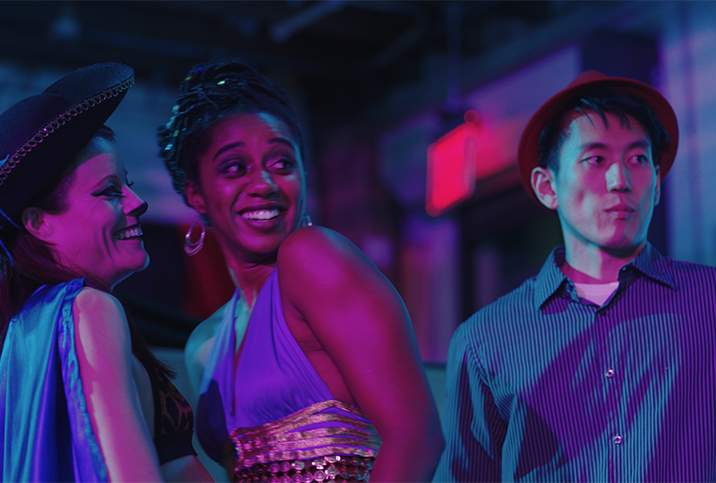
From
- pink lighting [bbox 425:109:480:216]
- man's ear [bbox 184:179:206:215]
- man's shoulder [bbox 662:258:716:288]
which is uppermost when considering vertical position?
pink lighting [bbox 425:109:480:216]

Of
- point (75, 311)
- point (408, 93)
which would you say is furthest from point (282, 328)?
point (408, 93)

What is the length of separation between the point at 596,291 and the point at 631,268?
110 mm

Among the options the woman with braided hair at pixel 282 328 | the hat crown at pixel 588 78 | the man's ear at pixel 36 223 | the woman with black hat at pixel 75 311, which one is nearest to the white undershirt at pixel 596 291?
the hat crown at pixel 588 78

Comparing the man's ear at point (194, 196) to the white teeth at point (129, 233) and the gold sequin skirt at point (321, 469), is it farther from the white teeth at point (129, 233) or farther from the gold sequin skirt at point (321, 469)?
the gold sequin skirt at point (321, 469)

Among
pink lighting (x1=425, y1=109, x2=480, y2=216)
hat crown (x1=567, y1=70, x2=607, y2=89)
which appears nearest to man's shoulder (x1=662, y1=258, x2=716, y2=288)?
hat crown (x1=567, y1=70, x2=607, y2=89)

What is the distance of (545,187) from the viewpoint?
6.38 feet

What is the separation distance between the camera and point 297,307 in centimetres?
128

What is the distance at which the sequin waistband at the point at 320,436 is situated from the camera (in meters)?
1.30

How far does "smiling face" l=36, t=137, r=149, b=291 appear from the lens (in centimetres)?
130

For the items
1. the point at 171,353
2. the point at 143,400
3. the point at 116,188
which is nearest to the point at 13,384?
the point at 143,400

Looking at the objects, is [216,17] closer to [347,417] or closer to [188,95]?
[188,95]

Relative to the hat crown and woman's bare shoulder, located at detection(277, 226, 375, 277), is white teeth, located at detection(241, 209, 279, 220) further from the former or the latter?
the hat crown

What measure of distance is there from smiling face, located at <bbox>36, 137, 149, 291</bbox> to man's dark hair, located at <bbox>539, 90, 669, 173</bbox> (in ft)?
3.84

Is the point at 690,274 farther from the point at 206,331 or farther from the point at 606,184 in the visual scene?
the point at 206,331
